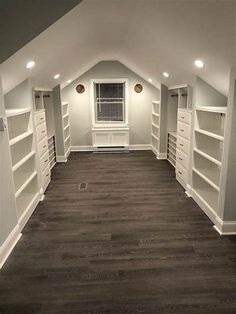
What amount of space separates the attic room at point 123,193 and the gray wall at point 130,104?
90.4 inches

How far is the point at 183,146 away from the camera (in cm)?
461

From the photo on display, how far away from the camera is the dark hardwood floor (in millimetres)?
2076

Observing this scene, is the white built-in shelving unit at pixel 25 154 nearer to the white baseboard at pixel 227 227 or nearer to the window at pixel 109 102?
the white baseboard at pixel 227 227

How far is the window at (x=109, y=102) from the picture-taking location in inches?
296

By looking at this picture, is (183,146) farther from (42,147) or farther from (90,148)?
(90,148)

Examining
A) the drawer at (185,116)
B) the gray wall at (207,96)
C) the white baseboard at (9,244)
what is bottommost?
the white baseboard at (9,244)

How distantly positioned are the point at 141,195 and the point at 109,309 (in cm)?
238

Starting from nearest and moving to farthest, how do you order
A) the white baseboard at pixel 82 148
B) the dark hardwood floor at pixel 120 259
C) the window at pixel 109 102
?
the dark hardwood floor at pixel 120 259 → the window at pixel 109 102 → the white baseboard at pixel 82 148

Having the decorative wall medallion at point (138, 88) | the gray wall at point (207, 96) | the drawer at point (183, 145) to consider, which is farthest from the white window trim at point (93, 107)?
the gray wall at point (207, 96)

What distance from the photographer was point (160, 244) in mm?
2873

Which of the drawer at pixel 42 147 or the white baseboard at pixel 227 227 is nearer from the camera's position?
the white baseboard at pixel 227 227

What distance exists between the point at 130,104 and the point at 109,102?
0.65 metres

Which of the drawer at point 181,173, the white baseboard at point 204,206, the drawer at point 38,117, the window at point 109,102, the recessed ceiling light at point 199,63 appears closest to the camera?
the recessed ceiling light at point 199,63

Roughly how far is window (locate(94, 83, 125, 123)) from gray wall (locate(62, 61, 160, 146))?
0.25 metres
